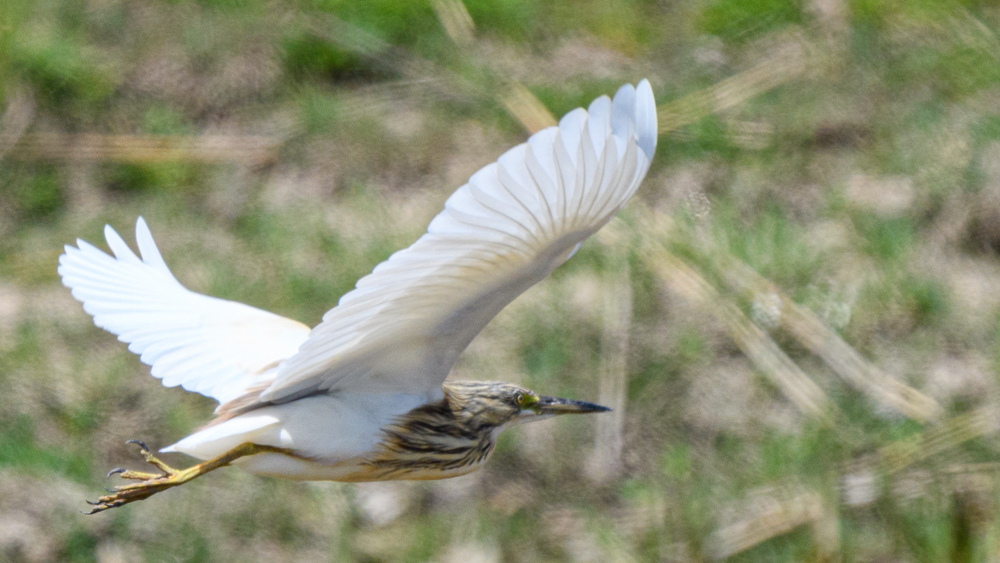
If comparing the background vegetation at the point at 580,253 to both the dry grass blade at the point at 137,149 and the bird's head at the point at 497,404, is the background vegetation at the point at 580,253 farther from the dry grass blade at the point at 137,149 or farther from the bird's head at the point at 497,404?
the bird's head at the point at 497,404

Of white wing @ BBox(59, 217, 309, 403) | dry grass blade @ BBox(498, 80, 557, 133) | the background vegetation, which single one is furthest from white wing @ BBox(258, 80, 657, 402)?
dry grass blade @ BBox(498, 80, 557, 133)

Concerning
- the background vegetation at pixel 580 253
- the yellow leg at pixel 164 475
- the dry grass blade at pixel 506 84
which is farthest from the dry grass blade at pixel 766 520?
the yellow leg at pixel 164 475

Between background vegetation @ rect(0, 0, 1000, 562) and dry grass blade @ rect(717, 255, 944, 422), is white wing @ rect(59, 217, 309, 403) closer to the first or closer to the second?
background vegetation @ rect(0, 0, 1000, 562)

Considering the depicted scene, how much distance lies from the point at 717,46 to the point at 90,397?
123 inches

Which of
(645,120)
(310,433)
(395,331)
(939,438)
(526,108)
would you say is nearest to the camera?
(645,120)

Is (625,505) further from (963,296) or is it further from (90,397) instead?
(90,397)

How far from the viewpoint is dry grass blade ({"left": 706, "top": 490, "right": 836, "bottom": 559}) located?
4617mm

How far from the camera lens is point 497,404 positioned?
11.1ft

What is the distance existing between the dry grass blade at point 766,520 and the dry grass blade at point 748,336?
0.35 metres

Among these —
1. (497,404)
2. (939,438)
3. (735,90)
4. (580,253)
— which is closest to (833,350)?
(939,438)

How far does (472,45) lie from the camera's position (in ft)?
18.9

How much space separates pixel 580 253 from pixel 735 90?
43.9 inches

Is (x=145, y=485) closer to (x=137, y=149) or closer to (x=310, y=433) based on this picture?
(x=310, y=433)

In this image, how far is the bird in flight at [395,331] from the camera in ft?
7.57
